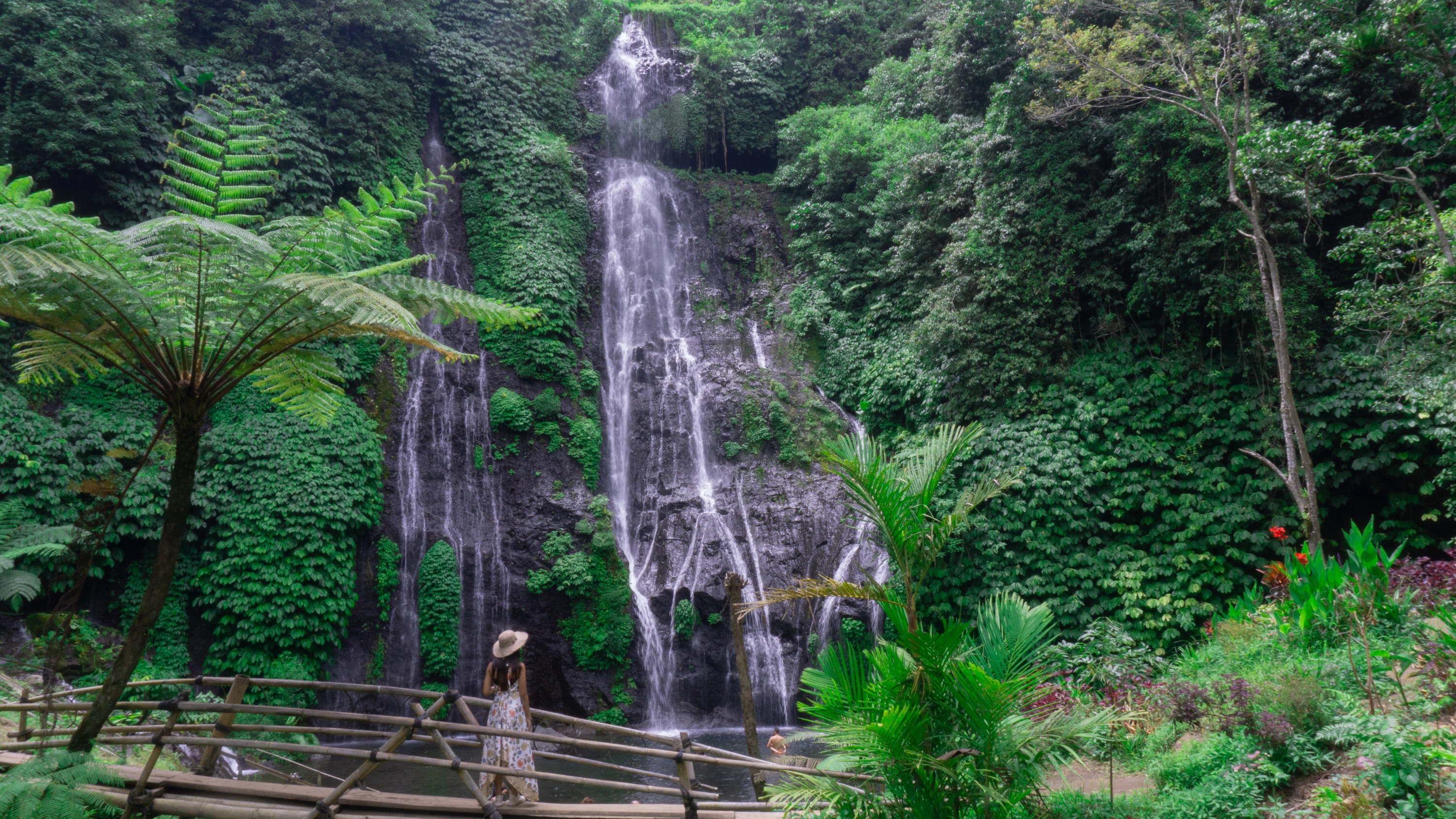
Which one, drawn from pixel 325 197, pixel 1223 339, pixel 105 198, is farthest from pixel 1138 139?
pixel 105 198

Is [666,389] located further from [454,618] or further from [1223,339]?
[1223,339]

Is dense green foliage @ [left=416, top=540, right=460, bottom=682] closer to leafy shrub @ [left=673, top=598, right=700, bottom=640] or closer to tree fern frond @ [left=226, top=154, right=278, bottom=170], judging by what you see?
leafy shrub @ [left=673, top=598, right=700, bottom=640]

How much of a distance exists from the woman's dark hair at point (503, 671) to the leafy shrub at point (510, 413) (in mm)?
8379

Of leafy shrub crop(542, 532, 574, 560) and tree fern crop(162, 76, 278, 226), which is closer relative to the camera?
tree fern crop(162, 76, 278, 226)

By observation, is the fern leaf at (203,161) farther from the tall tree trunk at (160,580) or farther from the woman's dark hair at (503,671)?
the woman's dark hair at (503,671)

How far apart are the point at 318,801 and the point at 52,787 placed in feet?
4.34

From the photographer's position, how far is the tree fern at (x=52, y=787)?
11.0 ft

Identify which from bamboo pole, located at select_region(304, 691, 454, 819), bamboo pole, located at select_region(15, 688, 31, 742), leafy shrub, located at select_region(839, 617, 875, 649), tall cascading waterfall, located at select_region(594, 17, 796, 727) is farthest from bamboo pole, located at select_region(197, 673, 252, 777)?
leafy shrub, located at select_region(839, 617, 875, 649)

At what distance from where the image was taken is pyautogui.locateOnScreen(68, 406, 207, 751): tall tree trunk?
384 cm

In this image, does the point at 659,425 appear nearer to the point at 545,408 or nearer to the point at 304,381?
the point at 545,408

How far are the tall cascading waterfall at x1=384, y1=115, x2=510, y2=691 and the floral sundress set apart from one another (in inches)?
262

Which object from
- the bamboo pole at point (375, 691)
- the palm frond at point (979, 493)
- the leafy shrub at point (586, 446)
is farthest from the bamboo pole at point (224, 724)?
the leafy shrub at point (586, 446)

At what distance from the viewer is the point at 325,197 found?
568 inches

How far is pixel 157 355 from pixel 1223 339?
12.1m
